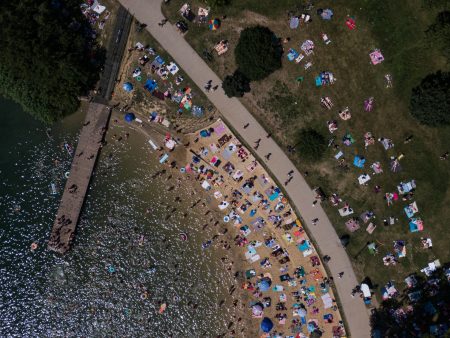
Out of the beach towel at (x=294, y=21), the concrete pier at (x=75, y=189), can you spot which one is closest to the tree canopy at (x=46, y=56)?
the concrete pier at (x=75, y=189)

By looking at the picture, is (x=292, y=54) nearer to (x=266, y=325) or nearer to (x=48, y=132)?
(x=48, y=132)

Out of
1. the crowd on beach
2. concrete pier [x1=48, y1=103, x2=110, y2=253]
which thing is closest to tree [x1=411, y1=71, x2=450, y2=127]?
the crowd on beach

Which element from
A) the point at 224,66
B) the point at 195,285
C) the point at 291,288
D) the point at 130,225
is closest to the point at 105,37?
the point at 224,66

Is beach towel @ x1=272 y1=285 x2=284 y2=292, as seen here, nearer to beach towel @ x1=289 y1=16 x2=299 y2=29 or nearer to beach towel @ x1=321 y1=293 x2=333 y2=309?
beach towel @ x1=321 y1=293 x2=333 y2=309

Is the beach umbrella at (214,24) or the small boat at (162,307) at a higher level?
the beach umbrella at (214,24)

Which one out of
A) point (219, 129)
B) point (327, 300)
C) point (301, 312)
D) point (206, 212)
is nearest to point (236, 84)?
point (219, 129)

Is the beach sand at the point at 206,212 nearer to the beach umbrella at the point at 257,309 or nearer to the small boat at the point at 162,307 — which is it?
the beach umbrella at the point at 257,309
